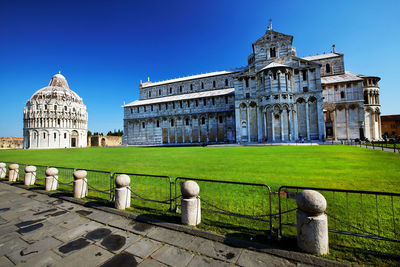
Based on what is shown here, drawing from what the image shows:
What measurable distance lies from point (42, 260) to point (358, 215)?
245 inches

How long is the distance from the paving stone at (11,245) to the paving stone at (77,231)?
1.70ft

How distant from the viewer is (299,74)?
28.8m

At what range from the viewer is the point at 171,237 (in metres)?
3.37

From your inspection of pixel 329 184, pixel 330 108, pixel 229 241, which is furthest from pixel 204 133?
pixel 229 241

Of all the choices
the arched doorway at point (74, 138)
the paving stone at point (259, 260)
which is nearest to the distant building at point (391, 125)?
the paving stone at point (259, 260)

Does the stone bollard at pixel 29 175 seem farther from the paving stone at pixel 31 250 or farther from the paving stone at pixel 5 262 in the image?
the paving stone at pixel 5 262

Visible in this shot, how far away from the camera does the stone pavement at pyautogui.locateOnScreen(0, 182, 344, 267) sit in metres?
2.70

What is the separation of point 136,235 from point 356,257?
3.78 m

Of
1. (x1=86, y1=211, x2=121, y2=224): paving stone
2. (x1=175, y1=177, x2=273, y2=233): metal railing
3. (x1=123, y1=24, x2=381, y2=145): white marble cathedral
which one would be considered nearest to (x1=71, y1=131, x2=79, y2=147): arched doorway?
(x1=123, y1=24, x2=381, y2=145): white marble cathedral

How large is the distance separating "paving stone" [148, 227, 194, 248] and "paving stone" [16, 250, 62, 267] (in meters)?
1.54

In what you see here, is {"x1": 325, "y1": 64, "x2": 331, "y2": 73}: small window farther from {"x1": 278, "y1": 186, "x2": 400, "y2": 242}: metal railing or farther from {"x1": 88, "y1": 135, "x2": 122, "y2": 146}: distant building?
{"x1": 88, "y1": 135, "x2": 122, "y2": 146}: distant building

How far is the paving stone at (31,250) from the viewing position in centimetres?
292

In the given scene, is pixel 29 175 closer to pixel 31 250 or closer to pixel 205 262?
pixel 31 250

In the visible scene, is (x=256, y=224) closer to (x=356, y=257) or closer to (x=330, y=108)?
(x=356, y=257)
